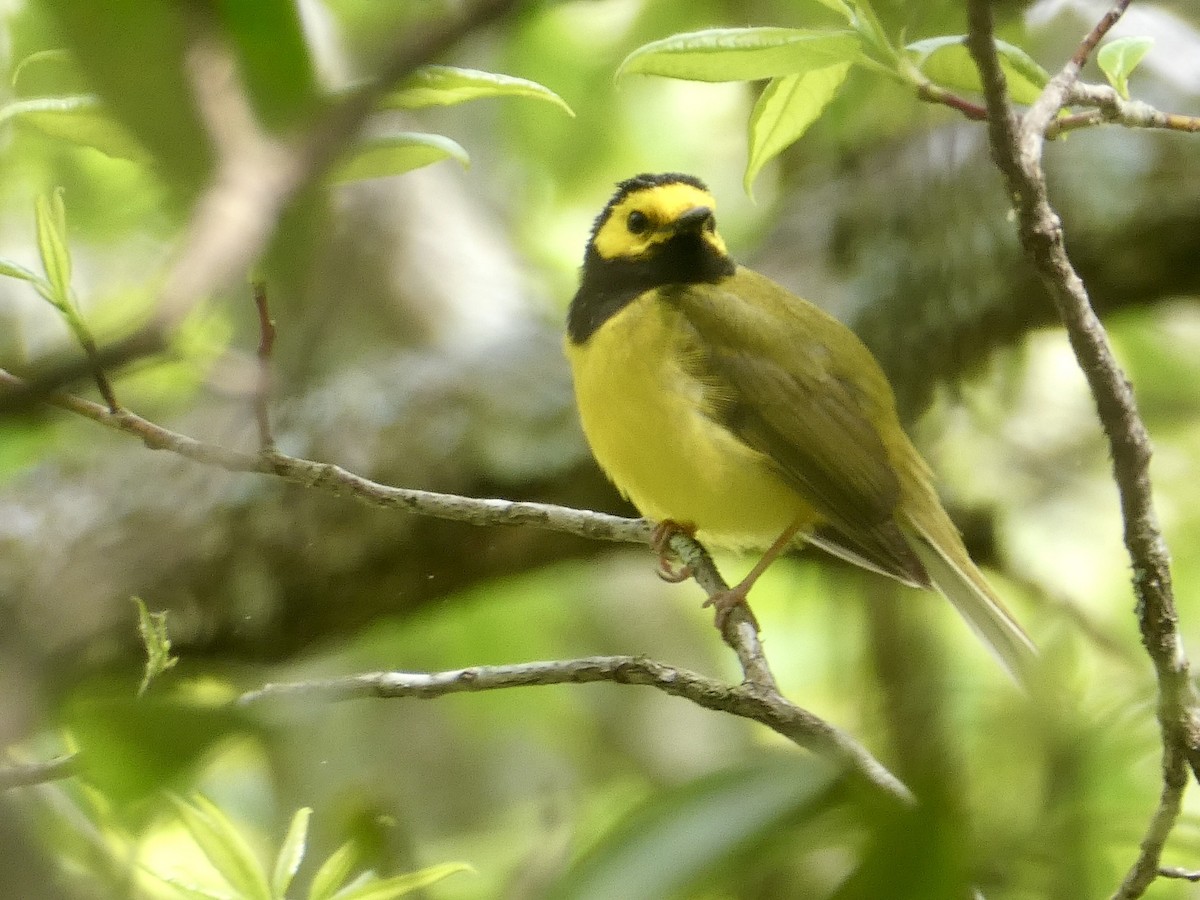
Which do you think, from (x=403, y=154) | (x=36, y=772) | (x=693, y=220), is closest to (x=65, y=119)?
(x=403, y=154)

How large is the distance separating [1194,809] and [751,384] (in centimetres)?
90

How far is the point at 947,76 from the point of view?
1.09m

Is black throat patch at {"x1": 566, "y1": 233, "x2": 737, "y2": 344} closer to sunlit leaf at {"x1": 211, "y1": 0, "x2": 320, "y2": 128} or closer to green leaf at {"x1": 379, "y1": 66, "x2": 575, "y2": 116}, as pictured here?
green leaf at {"x1": 379, "y1": 66, "x2": 575, "y2": 116}

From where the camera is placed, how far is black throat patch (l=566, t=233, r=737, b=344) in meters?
2.14

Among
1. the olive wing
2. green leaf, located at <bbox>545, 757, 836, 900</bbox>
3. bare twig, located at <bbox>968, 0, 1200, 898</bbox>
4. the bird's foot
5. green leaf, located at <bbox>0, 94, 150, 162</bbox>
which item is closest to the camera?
green leaf, located at <bbox>545, 757, 836, 900</bbox>

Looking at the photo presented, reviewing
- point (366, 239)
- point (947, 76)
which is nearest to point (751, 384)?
point (947, 76)

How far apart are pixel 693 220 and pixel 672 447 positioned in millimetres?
450

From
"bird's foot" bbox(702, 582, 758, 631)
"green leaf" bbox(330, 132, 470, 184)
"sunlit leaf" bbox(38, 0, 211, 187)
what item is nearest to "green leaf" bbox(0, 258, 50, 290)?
"green leaf" bbox(330, 132, 470, 184)

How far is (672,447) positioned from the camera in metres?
1.86

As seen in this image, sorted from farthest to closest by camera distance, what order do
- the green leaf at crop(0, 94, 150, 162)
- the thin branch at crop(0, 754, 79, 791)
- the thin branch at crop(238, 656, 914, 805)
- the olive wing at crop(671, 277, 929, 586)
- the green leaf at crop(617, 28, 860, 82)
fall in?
1. the olive wing at crop(671, 277, 929, 586)
2. the thin branch at crop(238, 656, 914, 805)
3. the green leaf at crop(617, 28, 860, 82)
4. the green leaf at crop(0, 94, 150, 162)
5. the thin branch at crop(0, 754, 79, 791)

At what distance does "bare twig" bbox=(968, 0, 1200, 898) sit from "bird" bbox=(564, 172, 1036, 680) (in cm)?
63

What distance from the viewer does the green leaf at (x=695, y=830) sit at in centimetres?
48

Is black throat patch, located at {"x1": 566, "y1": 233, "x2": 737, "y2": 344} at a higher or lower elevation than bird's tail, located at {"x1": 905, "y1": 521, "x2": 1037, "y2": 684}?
higher

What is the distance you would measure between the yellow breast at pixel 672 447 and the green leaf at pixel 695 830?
1311 millimetres
